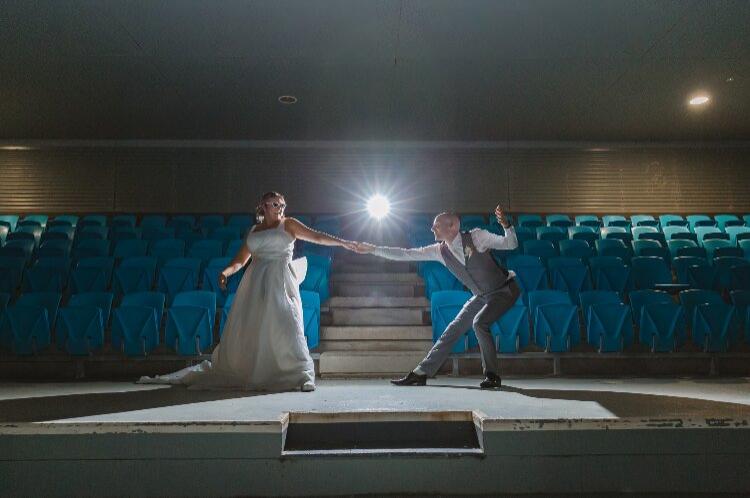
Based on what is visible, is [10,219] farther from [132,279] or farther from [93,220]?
[132,279]

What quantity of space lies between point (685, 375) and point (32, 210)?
805 centimetres

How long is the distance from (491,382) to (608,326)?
1.38 meters

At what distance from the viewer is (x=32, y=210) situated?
7.43 metres

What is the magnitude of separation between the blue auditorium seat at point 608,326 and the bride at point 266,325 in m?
2.09

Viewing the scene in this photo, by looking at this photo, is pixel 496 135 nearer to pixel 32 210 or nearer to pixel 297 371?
pixel 297 371

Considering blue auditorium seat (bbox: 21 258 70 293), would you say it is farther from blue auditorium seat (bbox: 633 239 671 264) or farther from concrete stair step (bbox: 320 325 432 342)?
blue auditorium seat (bbox: 633 239 671 264)

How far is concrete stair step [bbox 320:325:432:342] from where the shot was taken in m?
4.37

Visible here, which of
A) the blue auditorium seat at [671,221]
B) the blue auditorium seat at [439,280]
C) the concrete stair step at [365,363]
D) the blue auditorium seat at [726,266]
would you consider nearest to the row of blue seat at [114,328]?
the concrete stair step at [365,363]

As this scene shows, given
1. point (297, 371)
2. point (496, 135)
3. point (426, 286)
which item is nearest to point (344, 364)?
point (297, 371)

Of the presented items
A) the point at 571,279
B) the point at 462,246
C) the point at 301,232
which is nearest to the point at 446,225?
the point at 462,246

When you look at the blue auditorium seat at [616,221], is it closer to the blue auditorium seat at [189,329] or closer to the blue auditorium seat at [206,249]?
the blue auditorium seat at [206,249]

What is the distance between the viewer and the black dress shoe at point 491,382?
310 centimetres

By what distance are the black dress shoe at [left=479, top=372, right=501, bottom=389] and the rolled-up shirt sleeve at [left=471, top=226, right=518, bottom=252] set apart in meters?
0.75

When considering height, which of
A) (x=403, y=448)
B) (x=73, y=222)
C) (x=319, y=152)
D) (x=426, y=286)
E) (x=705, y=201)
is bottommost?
(x=403, y=448)
